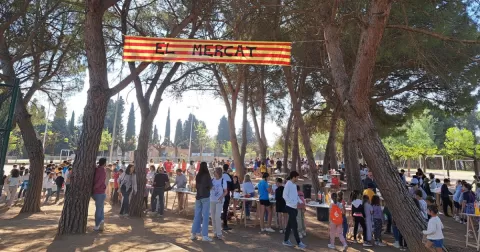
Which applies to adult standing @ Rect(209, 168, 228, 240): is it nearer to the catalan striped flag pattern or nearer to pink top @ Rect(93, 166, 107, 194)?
pink top @ Rect(93, 166, 107, 194)

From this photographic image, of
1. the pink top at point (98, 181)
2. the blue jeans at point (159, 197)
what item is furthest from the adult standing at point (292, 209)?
the blue jeans at point (159, 197)

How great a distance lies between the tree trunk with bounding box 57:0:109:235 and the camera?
19.4 ft

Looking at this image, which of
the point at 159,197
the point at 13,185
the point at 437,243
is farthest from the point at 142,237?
the point at 13,185

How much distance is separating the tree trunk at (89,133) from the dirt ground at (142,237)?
364 millimetres

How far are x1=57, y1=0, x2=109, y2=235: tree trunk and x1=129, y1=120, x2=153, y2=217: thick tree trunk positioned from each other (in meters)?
2.49

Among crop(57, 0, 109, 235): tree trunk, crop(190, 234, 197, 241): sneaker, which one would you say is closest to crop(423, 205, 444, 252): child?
crop(190, 234, 197, 241): sneaker

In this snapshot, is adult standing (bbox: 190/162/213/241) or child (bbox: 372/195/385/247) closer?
adult standing (bbox: 190/162/213/241)

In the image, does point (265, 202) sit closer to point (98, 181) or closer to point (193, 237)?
point (193, 237)

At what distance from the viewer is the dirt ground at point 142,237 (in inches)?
215

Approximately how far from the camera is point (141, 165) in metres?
8.72

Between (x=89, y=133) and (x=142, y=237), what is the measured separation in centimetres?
237

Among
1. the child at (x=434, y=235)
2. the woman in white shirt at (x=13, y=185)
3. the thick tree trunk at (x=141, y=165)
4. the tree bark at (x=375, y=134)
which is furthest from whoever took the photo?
the woman in white shirt at (x=13, y=185)

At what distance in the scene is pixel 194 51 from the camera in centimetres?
680

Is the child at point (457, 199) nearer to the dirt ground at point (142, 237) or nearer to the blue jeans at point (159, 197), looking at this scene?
the dirt ground at point (142, 237)
